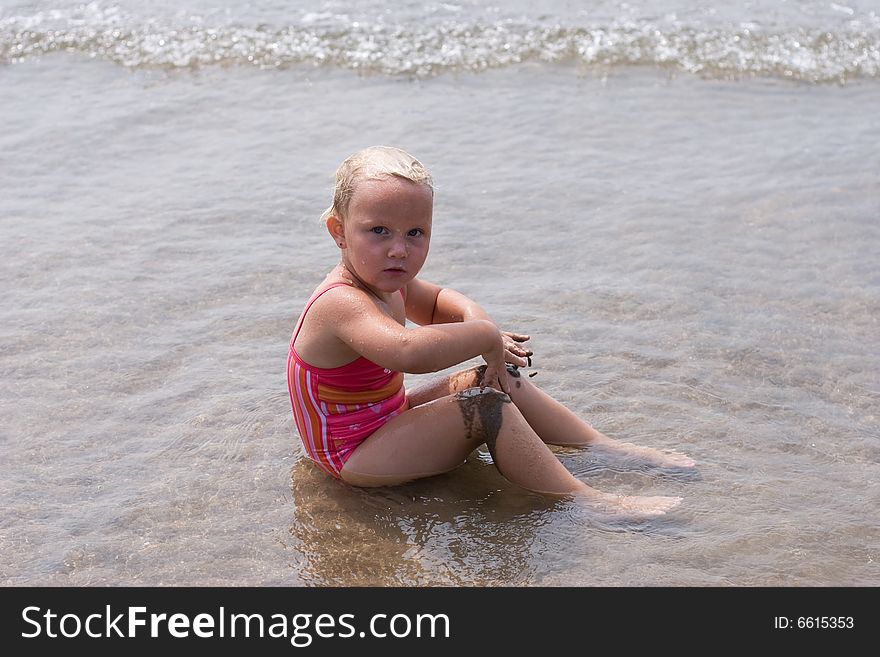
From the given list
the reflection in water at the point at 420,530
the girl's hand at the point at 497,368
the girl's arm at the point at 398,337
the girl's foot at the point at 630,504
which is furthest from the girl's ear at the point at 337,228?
the girl's foot at the point at 630,504

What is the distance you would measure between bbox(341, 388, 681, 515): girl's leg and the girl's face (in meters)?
0.42

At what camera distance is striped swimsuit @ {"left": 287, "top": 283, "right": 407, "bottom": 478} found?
3.42 m

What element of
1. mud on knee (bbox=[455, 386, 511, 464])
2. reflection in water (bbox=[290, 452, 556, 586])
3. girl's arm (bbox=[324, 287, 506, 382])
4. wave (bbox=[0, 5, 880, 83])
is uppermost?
wave (bbox=[0, 5, 880, 83])

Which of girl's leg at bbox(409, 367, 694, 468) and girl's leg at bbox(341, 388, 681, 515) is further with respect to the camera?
girl's leg at bbox(409, 367, 694, 468)

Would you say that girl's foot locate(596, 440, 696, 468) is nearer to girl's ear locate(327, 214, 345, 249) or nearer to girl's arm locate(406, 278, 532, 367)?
Answer: girl's arm locate(406, 278, 532, 367)

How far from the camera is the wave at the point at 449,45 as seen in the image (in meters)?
7.54

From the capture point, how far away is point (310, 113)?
676 centimetres

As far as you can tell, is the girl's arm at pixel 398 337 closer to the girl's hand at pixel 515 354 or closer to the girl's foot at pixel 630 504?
the girl's hand at pixel 515 354

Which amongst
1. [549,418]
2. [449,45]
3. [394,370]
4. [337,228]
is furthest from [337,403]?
[449,45]

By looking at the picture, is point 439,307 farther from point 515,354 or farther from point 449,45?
point 449,45

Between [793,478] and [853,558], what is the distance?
0.44 metres

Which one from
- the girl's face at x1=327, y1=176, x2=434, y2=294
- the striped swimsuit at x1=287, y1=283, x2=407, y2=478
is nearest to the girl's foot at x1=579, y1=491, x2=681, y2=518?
the striped swimsuit at x1=287, y1=283, x2=407, y2=478
